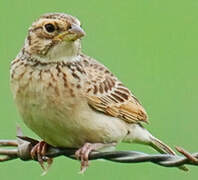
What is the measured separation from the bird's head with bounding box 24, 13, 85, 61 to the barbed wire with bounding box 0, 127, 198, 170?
71 cm

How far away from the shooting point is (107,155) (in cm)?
771

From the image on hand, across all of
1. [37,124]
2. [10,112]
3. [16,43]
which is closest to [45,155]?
[37,124]

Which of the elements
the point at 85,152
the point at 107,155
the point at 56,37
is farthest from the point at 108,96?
the point at 107,155

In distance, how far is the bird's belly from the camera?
8680 millimetres

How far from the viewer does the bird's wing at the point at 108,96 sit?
29.6 ft

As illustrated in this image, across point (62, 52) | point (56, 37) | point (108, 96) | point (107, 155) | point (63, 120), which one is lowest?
point (107, 155)

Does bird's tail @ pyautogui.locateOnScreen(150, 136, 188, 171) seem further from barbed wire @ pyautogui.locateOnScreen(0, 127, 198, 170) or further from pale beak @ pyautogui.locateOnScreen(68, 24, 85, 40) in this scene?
pale beak @ pyautogui.locateOnScreen(68, 24, 85, 40)

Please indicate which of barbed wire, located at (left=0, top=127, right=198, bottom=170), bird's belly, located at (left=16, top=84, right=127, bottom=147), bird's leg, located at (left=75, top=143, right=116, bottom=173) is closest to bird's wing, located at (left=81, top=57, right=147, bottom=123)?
bird's belly, located at (left=16, top=84, right=127, bottom=147)

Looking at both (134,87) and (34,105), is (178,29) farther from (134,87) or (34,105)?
(34,105)

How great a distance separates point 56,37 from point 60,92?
1.43 feet

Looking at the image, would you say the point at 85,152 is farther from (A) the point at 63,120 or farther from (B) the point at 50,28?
(B) the point at 50,28

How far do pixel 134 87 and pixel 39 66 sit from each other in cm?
348

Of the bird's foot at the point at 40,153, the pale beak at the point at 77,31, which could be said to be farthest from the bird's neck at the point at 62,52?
the bird's foot at the point at 40,153

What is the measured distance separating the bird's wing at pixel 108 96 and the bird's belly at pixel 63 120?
13cm
